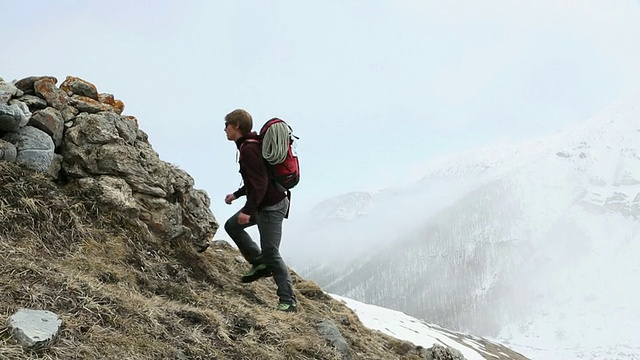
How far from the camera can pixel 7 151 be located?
27.7 ft

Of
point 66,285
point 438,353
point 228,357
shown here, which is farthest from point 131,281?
point 438,353

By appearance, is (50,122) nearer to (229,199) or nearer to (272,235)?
(229,199)

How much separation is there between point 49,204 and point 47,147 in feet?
4.46

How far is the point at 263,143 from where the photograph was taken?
841cm

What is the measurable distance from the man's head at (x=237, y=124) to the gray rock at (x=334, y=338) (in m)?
3.65

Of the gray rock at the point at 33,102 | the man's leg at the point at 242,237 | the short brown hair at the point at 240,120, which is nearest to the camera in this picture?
the short brown hair at the point at 240,120

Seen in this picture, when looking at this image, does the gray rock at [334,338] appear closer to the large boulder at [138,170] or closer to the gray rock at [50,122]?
the large boulder at [138,170]

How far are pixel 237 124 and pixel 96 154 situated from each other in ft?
9.67

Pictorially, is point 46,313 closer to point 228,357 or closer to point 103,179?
point 228,357

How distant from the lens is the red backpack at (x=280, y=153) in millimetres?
8359

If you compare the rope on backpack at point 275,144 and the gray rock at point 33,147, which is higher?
the rope on backpack at point 275,144

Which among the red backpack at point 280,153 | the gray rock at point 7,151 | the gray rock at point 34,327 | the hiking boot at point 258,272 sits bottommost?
the gray rock at point 34,327

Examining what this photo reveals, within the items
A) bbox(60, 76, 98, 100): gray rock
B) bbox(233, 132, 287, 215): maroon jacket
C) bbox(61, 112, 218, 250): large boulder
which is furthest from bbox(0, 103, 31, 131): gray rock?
bbox(233, 132, 287, 215): maroon jacket

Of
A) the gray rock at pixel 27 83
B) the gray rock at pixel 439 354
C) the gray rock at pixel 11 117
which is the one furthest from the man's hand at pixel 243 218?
the gray rock at pixel 439 354
